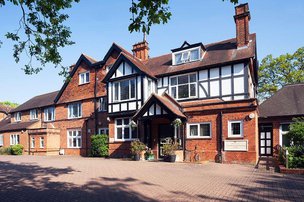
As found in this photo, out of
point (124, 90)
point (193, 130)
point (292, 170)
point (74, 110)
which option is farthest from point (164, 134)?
point (74, 110)

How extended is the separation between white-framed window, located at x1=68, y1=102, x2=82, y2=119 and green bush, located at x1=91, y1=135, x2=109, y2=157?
4.95 m

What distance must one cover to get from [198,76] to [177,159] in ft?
21.4

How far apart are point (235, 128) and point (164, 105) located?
4937 millimetres

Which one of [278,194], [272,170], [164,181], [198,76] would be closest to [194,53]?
[198,76]

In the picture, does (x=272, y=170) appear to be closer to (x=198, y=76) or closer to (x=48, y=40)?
(x=198, y=76)

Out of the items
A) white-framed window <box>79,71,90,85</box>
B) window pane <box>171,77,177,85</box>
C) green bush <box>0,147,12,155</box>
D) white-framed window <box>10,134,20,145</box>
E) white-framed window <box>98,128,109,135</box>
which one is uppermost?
white-framed window <box>79,71,90,85</box>

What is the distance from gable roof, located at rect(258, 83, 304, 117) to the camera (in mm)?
19039

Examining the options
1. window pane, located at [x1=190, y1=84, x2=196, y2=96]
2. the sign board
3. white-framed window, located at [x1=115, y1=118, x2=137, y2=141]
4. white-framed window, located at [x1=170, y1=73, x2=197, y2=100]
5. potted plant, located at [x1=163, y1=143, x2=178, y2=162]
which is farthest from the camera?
white-framed window, located at [x1=115, y1=118, x2=137, y2=141]

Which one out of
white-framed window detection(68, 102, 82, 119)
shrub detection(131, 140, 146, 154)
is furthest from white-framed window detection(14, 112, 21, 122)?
shrub detection(131, 140, 146, 154)

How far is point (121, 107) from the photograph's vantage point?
21391 mm

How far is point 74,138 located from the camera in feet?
90.5

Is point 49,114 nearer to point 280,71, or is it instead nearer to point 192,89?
point 192,89

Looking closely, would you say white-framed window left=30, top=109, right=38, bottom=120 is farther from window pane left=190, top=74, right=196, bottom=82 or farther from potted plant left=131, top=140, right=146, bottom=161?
window pane left=190, top=74, right=196, bottom=82

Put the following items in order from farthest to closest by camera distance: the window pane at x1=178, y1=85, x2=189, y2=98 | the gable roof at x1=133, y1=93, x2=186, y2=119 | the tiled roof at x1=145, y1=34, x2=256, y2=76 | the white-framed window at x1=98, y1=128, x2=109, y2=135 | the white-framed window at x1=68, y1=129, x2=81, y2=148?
the white-framed window at x1=68, y1=129, x2=81, y2=148, the white-framed window at x1=98, y1=128, x2=109, y2=135, the window pane at x1=178, y1=85, x2=189, y2=98, the tiled roof at x1=145, y1=34, x2=256, y2=76, the gable roof at x1=133, y1=93, x2=186, y2=119
